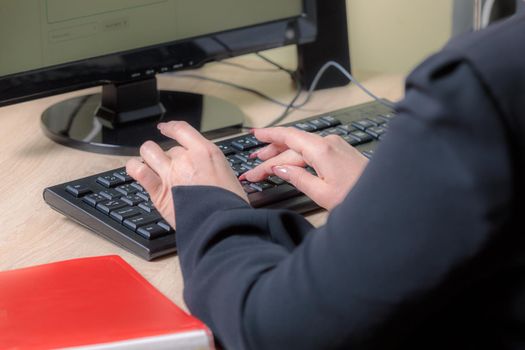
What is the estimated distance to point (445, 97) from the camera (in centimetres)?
55

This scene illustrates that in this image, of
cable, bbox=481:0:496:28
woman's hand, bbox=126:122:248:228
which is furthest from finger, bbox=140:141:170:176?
cable, bbox=481:0:496:28

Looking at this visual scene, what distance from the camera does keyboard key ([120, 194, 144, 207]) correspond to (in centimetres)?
92

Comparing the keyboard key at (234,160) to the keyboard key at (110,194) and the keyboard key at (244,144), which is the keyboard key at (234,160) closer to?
the keyboard key at (244,144)

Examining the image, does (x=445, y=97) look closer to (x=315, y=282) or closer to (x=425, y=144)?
(x=425, y=144)

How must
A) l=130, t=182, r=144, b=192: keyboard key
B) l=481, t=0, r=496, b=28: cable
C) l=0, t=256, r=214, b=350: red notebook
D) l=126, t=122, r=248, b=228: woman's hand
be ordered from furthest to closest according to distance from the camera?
l=481, t=0, r=496, b=28: cable → l=130, t=182, r=144, b=192: keyboard key → l=126, t=122, r=248, b=228: woman's hand → l=0, t=256, r=214, b=350: red notebook

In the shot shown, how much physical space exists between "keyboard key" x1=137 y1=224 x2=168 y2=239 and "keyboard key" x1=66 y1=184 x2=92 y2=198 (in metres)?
0.10

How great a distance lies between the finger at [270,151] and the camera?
1007 mm

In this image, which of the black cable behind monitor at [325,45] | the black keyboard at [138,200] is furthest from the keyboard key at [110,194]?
the black cable behind monitor at [325,45]

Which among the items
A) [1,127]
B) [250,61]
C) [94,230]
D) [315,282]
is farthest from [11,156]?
[315,282]

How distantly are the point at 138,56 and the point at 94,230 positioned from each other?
0.33m

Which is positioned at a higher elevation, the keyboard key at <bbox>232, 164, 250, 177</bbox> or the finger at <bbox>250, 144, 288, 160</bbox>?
the finger at <bbox>250, 144, 288, 160</bbox>

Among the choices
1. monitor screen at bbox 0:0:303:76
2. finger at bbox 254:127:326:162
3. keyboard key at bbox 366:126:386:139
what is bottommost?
keyboard key at bbox 366:126:386:139

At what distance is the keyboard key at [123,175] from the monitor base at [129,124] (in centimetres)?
15

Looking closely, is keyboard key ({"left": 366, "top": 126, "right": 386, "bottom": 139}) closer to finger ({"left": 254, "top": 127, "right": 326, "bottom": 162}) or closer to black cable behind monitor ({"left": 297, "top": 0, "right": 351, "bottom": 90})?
finger ({"left": 254, "top": 127, "right": 326, "bottom": 162})
